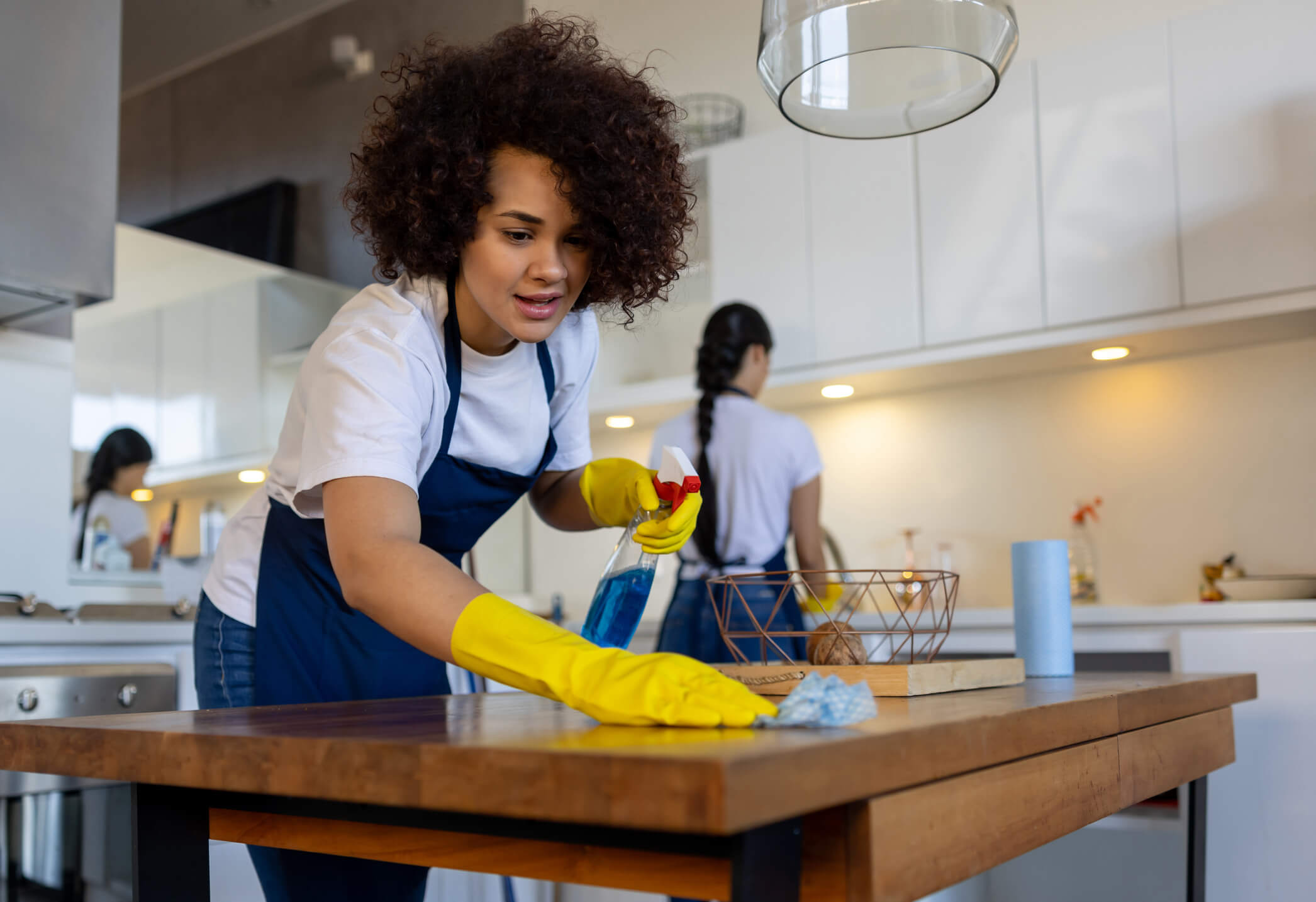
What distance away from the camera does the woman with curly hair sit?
40.1 inches

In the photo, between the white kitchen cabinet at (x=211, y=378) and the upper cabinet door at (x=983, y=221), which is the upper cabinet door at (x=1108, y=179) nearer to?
the upper cabinet door at (x=983, y=221)

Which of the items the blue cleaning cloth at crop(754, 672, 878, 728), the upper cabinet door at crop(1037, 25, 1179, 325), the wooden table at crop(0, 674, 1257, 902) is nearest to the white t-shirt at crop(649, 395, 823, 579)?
the upper cabinet door at crop(1037, 25, 1179, 325)

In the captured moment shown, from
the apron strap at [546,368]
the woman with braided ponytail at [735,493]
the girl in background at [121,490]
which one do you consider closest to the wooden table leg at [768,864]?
the apron strap at [546,368]

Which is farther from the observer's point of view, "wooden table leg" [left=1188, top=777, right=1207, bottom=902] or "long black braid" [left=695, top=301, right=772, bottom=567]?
"long black braid" [left=695, top=301, right=772, bottom=567]

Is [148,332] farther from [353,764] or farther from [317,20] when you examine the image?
[353,764]

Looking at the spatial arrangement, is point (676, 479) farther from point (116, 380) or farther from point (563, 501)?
point (116, 380)

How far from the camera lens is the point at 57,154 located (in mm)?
2211

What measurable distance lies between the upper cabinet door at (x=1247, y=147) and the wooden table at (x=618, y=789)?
172 centimetres

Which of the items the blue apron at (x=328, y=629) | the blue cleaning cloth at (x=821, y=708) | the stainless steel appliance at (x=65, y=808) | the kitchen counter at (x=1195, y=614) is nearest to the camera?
the blue cleaning cloth at (x=821, y=708)

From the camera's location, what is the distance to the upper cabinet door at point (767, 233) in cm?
297

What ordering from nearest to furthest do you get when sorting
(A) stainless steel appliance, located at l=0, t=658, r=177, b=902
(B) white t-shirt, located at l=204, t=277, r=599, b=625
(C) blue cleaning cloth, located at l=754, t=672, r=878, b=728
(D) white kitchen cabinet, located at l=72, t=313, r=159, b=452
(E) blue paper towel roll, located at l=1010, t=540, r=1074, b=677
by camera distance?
1. (C) blue cleaning cloth, located at l=754, t=672, r=878, b=728
2. (B) white t-shirt, located at l=204, t=277, r=599, b=625
3. (E) blue paper towel roll, located at l=1010, t=540, r=1074, b=677
4. (A) stainless steel appliance, located at l=0, t=658, r=177, b=902
5. (D) white kitchen cabinet, located at l=72, t=313, r=159, b=452

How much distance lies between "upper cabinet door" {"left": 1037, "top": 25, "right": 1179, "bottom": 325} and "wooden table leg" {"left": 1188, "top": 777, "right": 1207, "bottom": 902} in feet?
4.19

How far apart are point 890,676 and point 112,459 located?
2.71 meters

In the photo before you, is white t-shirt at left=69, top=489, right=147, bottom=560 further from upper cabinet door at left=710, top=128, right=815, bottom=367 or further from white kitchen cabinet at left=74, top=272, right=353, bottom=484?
upper cabinet door at left=710, top=128, right=815, bottom=367
